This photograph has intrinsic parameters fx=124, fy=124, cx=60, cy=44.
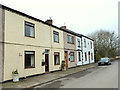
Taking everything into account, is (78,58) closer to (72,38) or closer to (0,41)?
(72,38)

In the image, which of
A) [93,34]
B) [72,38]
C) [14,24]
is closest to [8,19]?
[14,24]

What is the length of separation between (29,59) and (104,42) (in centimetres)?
3478

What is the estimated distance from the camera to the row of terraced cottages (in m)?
9.47

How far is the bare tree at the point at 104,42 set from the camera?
40.3 meters

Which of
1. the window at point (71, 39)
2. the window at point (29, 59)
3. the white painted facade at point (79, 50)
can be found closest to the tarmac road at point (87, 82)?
the window at point (29, 59)

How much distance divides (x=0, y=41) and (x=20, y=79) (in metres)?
3.56

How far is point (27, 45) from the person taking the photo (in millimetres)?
11523

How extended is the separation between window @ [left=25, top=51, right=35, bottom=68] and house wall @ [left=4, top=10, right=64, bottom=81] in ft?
0.99

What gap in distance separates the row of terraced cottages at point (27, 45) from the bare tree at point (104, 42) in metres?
24.7

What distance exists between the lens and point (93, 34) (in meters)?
42.0

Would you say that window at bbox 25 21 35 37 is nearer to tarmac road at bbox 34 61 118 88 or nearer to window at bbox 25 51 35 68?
window at bbox 25 51 35 68

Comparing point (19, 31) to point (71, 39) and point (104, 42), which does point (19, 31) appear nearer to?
point (71, 39)

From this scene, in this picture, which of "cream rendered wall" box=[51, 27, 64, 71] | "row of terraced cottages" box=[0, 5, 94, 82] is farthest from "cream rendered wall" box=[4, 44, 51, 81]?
"cream rendered wall" box=[51, 27, 64, 71]

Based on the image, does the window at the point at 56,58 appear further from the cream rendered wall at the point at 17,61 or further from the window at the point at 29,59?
the window at the point at 29,59
